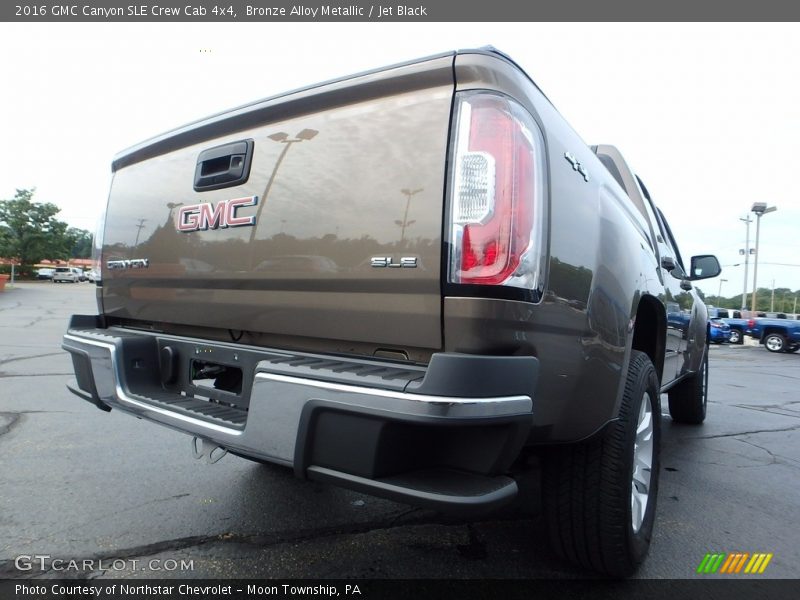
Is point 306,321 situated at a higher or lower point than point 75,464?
higher

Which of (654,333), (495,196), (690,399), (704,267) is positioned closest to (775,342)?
(690,399)

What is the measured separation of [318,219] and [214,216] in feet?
1.88

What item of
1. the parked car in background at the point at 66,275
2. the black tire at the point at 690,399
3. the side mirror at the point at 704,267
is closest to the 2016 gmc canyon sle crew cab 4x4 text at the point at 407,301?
the side mirror at the point at 704,267

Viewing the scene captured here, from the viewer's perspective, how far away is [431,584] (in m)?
2.19

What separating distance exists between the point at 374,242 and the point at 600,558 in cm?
151

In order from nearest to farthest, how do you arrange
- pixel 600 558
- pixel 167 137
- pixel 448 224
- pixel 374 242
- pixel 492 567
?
pixel 448 224
pixel 374 242
pixel 600 558
pixel 492 567
pixel 167 137

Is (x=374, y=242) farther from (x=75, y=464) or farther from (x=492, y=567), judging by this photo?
(x=75, y=464)

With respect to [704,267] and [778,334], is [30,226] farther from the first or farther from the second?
[704,267]

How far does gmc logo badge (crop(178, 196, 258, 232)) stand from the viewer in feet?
7.05

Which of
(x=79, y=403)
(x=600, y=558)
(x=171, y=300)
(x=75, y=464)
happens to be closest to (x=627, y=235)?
(x=600, y=558)

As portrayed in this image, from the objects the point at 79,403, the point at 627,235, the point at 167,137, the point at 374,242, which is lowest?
the point at 79,403

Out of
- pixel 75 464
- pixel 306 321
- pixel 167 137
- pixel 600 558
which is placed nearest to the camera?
pixel 306 321

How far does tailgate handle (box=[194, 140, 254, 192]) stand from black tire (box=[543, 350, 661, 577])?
1627mm

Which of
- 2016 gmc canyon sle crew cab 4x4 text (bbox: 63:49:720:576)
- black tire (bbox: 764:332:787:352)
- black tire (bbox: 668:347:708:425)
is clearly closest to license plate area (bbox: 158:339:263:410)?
2016 gmc canyon sle crew cab 4x4 text (bbox: 63:49:720:576)
